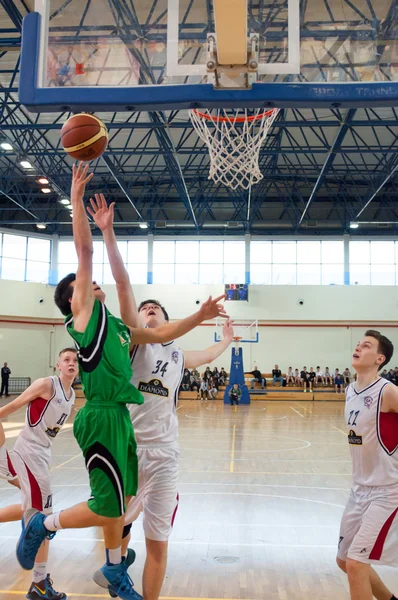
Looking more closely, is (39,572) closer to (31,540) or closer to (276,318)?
(31,540)

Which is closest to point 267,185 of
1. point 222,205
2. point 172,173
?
point 222,205

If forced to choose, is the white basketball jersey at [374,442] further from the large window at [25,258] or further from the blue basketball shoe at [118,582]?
the large window at [25,258]

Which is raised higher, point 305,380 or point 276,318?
point 276,318

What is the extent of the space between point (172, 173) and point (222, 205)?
8458 millimetres

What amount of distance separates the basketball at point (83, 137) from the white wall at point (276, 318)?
25010mm

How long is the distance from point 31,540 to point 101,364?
1.19 meters

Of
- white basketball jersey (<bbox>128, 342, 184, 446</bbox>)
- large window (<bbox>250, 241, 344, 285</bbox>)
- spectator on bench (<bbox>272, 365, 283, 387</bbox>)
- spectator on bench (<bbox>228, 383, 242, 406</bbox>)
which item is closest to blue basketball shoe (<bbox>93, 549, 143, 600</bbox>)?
white basketball jersey (<bbox>128, 342, 184, 446</bbox>)

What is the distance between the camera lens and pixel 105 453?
3277mm

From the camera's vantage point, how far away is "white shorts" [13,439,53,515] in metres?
4.57

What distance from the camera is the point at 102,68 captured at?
16.5 feet

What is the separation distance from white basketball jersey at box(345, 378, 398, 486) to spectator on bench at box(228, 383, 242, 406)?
64.2ft

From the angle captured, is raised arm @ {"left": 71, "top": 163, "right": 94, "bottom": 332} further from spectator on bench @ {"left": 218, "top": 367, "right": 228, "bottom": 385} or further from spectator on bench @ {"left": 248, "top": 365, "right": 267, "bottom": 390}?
spectator on bench @ {"left": 248, "top": 365, "right": 267, "bottom": 390}

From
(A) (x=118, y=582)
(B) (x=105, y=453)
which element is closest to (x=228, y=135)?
(B) (x=105, y=453)

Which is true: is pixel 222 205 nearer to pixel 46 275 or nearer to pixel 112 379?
→ pixel 46 275
